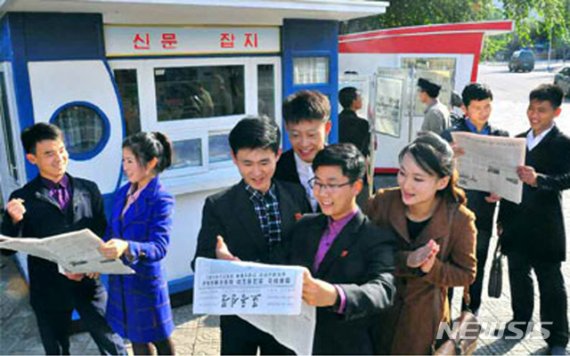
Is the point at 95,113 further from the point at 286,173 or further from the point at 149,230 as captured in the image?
the point at 286,173

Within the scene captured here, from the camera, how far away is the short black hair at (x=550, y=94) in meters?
2.98

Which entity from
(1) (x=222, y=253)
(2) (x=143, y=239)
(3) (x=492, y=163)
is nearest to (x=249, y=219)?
(1) (x=222, y=253)

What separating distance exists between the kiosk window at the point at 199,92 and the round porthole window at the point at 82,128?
1.57 feet

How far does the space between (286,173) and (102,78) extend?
1.91 m

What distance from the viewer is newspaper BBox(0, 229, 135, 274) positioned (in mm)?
1998

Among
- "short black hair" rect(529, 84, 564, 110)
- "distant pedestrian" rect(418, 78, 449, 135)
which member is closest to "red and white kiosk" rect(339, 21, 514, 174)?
"distant pedestrian" rect(418, 78, 449, 135)

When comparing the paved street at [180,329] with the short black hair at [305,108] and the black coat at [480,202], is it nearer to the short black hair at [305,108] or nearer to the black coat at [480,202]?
the black coat at [480,202]

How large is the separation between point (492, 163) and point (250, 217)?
170 cm

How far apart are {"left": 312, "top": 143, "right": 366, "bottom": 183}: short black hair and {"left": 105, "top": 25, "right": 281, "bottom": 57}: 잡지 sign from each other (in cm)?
240

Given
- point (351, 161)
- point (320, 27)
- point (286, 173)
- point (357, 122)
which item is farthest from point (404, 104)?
point (351, 161)

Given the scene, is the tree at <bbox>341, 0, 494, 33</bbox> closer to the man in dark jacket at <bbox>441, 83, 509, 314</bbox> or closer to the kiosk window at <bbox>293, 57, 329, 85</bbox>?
the kiosk window at <bbox>293, 57, 329, 85</bbox>

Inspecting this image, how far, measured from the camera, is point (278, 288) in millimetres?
1404

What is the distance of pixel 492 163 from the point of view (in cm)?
283

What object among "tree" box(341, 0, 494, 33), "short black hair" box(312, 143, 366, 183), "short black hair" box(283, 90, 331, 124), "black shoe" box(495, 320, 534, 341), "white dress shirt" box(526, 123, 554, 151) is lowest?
"black shoe" box(495, 320, 534, 341)
